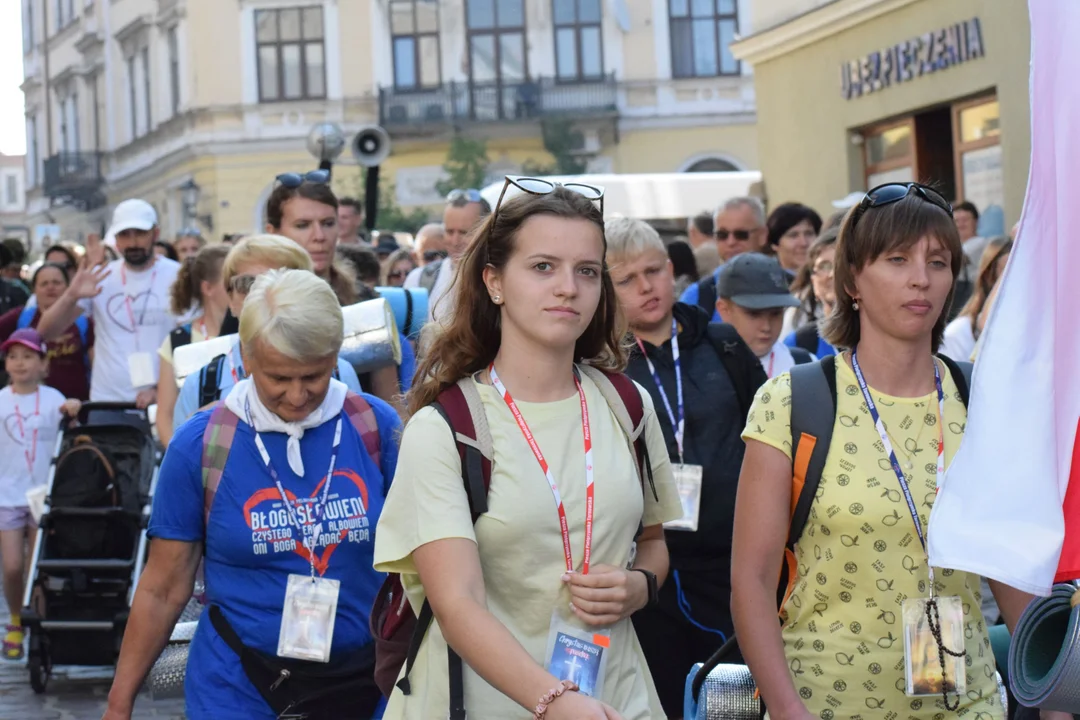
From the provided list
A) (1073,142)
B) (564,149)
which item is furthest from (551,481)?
(564,149)

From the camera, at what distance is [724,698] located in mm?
4059

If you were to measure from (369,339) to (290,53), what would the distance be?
3956 cm

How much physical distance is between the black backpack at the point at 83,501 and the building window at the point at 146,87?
4055 cm

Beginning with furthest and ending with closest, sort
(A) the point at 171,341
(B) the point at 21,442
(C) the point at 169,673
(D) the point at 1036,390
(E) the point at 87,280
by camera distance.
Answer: (B) the point at 21,442 < (E) the point at 87,280 < (A) the point at 171,341 < (C) the point at 169,673 < (D) the point at 1036,390

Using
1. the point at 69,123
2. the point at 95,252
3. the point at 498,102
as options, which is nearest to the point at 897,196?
the point at 95,252

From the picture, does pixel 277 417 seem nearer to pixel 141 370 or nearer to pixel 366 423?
pixel 366 423

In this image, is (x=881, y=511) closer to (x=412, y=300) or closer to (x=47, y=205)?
(x=412, y=300)

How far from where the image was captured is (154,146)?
4738 cm

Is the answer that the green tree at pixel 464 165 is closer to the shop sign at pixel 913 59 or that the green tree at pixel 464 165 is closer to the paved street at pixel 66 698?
the shop sign at pixel 913 59

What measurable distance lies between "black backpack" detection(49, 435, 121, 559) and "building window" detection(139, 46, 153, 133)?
40545 mm

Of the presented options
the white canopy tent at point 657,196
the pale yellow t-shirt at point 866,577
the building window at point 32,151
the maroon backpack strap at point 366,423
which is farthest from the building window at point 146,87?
the pale yellow t-shirt at point 866,577

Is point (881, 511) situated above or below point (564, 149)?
below

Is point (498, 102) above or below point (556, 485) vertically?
above

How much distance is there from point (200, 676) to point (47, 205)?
2278 inches
